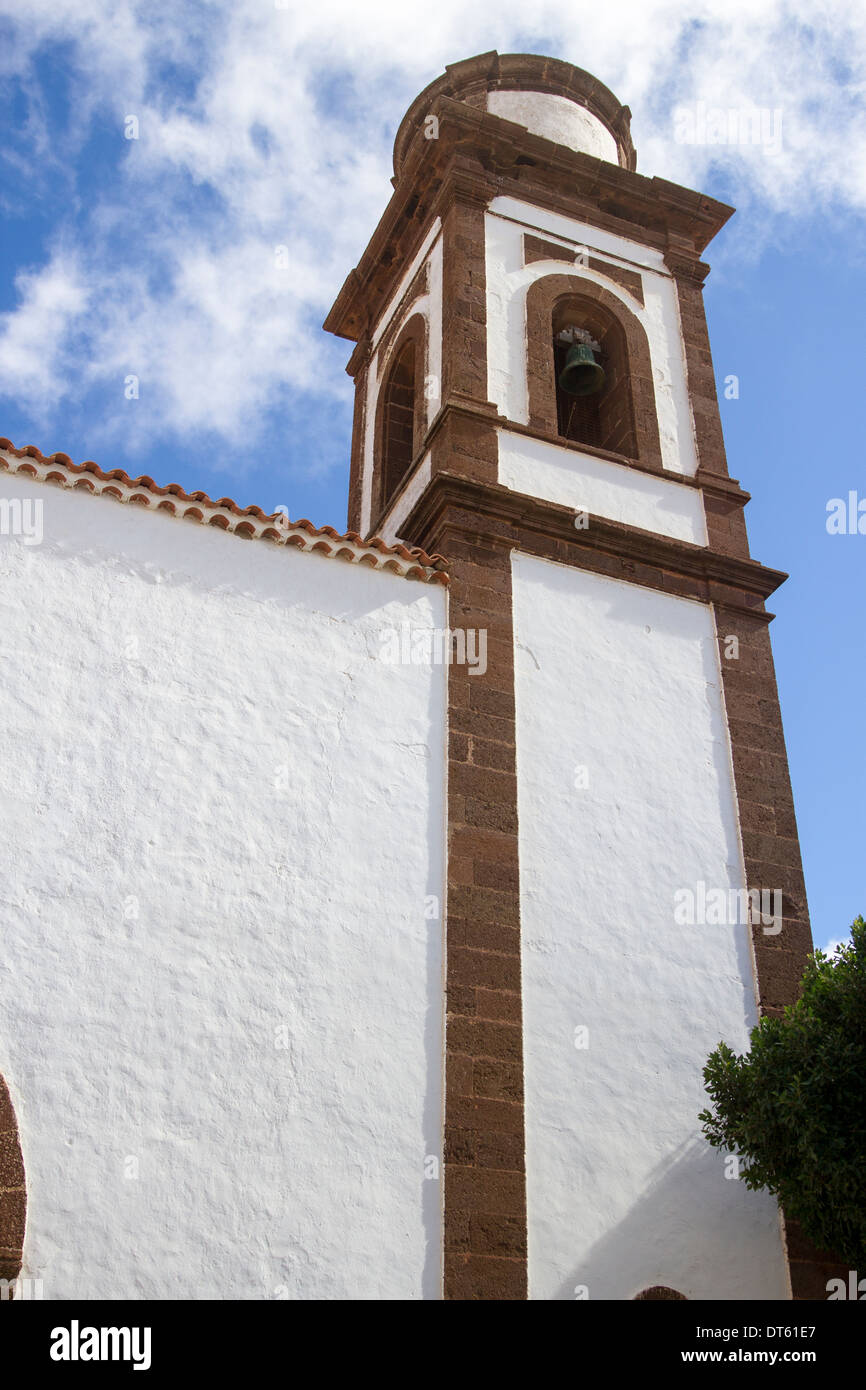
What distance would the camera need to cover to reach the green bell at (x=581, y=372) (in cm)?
1085

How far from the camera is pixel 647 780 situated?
867cm

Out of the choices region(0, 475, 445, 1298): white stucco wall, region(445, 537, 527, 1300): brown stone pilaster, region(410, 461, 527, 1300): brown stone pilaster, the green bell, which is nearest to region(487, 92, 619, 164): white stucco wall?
the green bell

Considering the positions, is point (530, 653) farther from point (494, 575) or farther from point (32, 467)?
point (32, 467)

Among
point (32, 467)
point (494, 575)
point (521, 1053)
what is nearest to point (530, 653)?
point (494, 575)

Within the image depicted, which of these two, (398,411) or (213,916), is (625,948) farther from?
(398,411)

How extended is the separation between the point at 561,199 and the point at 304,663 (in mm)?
6103

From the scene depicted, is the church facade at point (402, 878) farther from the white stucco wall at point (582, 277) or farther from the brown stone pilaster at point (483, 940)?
the white stucco wall at point (582, 277)

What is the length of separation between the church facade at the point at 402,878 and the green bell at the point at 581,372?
0.64 metres

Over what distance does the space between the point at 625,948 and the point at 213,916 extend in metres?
2.57

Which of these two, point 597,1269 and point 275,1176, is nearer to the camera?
point 275,1176

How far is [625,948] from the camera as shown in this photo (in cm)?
792
